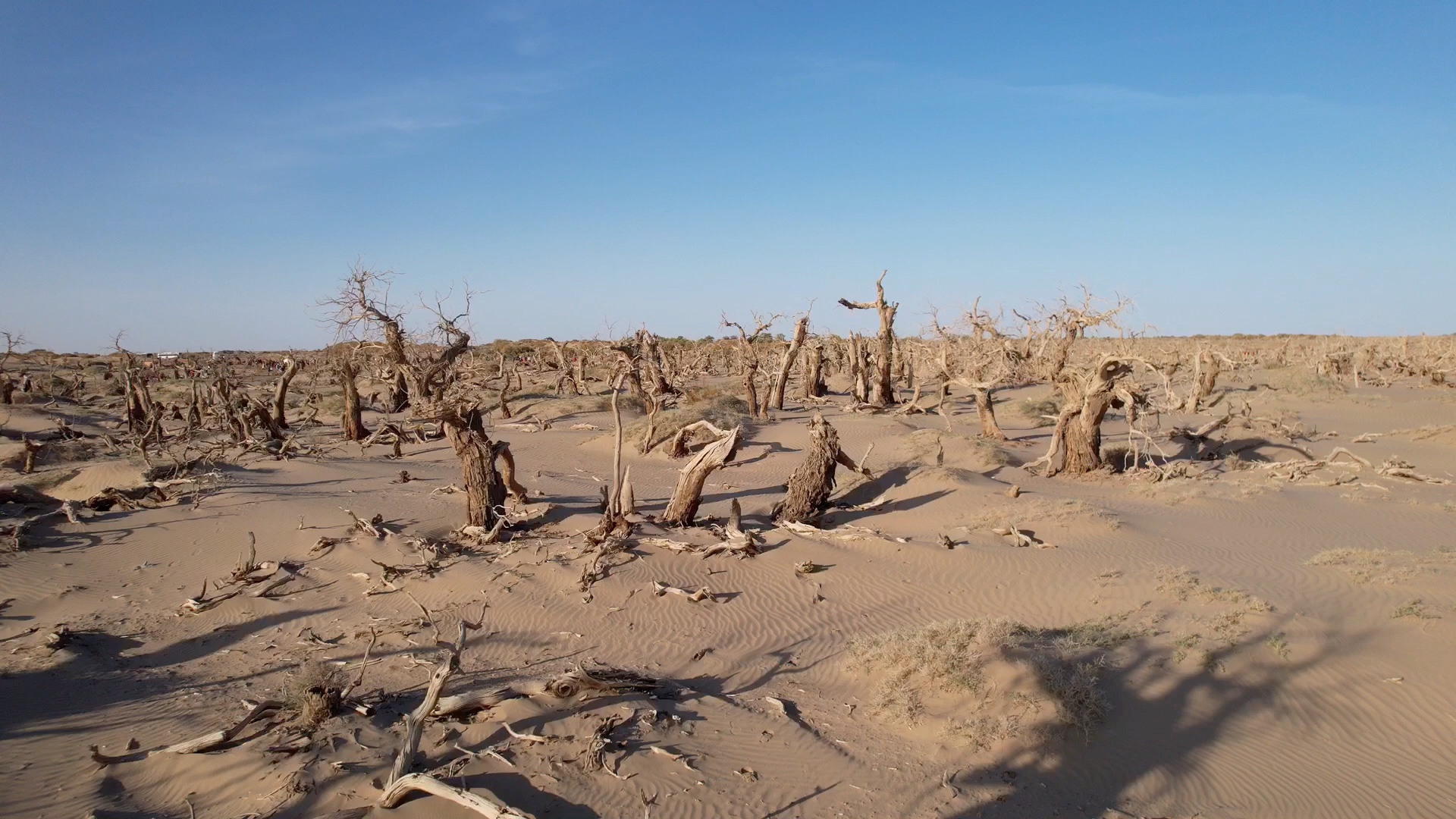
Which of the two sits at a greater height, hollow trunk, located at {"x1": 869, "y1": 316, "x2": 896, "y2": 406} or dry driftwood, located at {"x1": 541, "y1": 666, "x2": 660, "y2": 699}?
hollow trunk, located at {"x1": 869, "y1": 316, "x2": 896, "y2": 406}

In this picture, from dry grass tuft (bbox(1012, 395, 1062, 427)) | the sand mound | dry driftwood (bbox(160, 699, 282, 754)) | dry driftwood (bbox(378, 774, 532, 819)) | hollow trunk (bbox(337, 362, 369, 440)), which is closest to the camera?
dry driftwood (bbox(378, 774, 532, 819))

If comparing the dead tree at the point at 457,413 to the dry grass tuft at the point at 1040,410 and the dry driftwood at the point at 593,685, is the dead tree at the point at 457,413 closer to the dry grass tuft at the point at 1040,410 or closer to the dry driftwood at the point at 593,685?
the dry driftwood at the point at 593,685

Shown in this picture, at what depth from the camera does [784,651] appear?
7938 millimetres

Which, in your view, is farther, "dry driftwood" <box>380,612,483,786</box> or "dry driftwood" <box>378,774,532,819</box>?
"dry driftwood" <box>380,612,483,786</box>

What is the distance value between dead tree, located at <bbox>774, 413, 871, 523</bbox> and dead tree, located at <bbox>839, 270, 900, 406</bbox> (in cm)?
1202

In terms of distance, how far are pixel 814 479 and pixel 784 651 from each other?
4.23m

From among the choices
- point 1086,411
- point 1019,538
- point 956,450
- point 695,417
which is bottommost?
point 1019,538

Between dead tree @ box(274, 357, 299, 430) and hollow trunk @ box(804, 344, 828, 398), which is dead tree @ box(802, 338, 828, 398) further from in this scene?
dead tree @ box(274, 357, 299, 430)

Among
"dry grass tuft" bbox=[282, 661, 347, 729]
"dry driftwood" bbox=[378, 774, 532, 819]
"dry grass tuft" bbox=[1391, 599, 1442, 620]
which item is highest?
"dry grass tuft" bbox=[282, 661, 347, 729]

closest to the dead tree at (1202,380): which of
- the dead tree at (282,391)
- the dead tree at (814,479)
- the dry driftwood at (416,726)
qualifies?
the dead tree at (814,479)

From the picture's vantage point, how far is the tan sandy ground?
524cm

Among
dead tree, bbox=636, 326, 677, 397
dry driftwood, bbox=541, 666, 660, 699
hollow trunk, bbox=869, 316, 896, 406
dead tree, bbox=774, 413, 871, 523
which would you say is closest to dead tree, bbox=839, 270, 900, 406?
hollow trunk, bbox=869, 316, 896, 406

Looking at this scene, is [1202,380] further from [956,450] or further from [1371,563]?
[1371,563]

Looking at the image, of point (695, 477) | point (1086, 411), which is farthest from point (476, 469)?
point (1086, 411)
